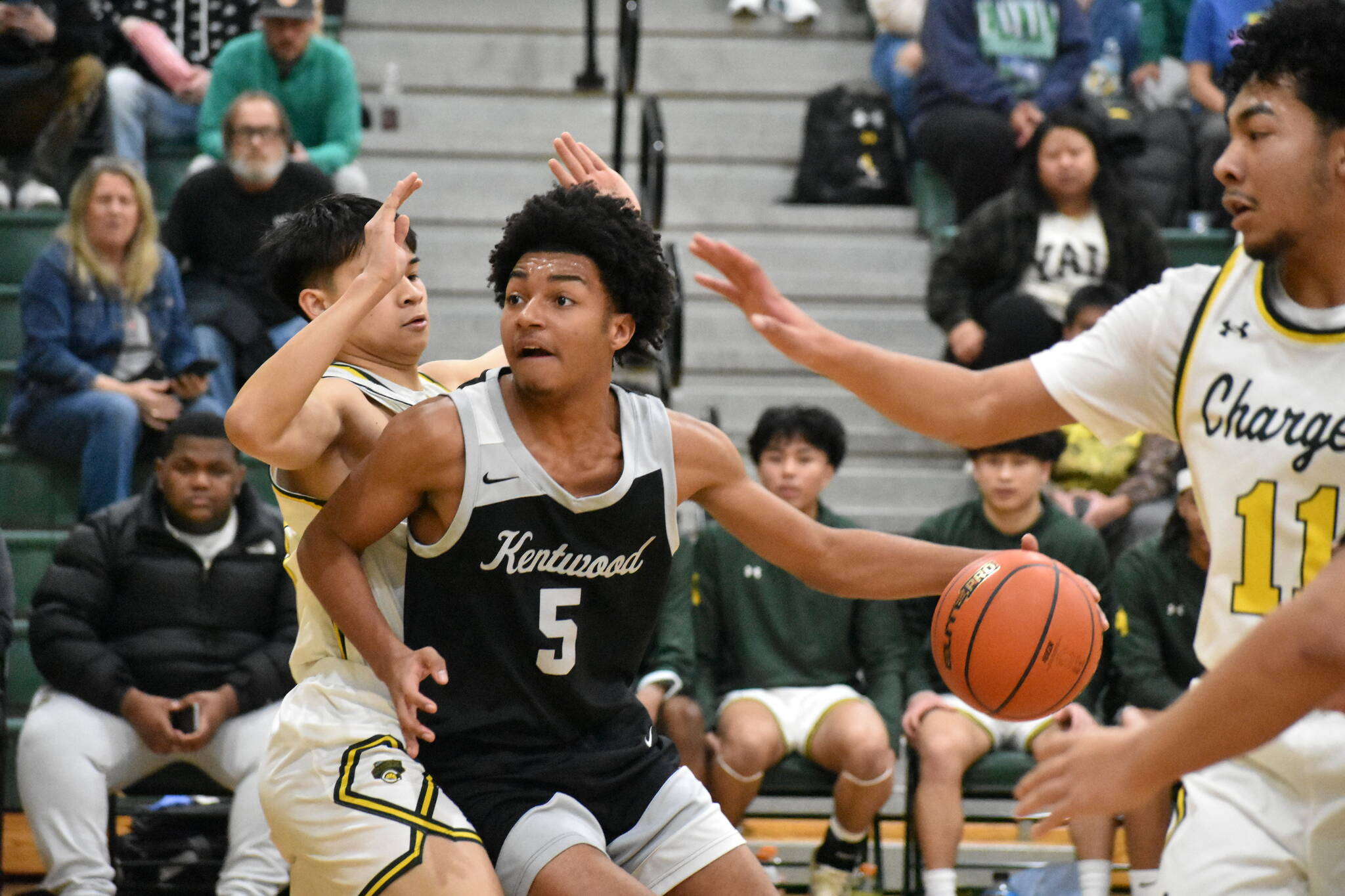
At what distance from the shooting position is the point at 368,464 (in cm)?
301

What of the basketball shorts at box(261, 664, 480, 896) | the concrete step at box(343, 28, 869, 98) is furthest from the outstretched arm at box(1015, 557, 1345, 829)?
the concrete step at box(343, 28, 869, 98)

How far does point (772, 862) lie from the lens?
5.46 m

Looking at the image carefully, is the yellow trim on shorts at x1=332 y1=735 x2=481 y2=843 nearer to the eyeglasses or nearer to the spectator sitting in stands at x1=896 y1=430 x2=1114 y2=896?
the spectator sitting in stands at x1=896 y1=430 x2=1114 y2=896

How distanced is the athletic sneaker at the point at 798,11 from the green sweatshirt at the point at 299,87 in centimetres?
269

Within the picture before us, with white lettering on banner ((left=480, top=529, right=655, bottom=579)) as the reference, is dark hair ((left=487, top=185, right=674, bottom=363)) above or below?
above

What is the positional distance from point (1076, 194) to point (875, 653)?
2.57 m

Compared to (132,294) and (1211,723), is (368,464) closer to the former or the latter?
(1211,723)

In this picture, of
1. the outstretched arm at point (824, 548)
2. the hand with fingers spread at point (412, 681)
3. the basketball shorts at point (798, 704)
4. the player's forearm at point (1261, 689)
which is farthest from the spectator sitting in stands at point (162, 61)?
the player's forearm at point (1261, 689)

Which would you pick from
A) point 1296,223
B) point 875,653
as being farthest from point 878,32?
point 1296,223

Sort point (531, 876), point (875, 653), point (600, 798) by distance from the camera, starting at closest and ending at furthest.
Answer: point (531, 876)
point (600, 798)
point (875, 653)

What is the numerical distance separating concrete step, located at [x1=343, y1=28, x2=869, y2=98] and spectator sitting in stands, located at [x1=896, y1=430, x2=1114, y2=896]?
3458 mm

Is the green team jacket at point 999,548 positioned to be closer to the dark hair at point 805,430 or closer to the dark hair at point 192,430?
the dark hair at point 805,430

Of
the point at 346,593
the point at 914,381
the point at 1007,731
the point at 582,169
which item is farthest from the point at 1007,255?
the point at 346,593

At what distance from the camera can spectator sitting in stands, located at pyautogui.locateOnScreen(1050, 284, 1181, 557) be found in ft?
21.3
